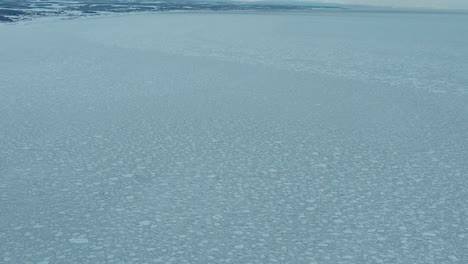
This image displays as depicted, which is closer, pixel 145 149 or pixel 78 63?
pixel 145 149

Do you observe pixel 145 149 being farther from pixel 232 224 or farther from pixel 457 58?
pixel 457 58

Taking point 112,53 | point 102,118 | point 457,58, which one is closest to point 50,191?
point 102,118

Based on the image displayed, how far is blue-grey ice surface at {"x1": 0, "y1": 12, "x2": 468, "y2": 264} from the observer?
468 centimetres

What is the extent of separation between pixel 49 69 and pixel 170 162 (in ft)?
30.5

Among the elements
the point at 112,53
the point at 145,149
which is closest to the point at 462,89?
the point at 145,149

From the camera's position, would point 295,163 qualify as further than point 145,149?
No

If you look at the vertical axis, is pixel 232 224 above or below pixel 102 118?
above

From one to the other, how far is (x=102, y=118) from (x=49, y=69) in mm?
6531

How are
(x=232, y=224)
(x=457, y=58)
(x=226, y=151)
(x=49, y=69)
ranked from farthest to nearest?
(x=457, y=58) → (x=49, y=69) → (x=226, y=151) → (x=232, y=224)

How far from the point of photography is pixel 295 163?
22.7 feet

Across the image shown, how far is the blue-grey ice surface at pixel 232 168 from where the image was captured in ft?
15.4

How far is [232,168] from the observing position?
22.0 feet

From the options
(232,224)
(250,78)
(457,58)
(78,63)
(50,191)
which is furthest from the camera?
(457,58)

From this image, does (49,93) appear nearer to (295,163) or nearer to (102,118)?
(102,118)
